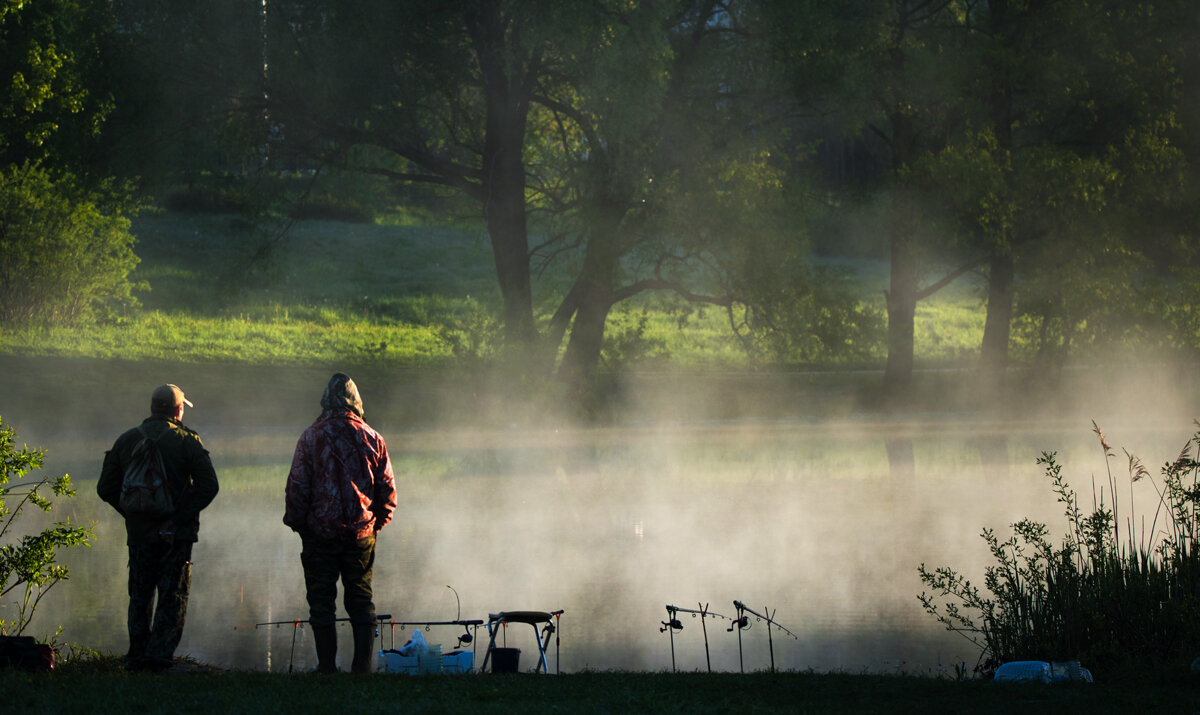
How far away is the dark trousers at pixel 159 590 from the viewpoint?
7371 mm

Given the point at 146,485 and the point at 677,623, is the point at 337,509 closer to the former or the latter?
the point at 146,485

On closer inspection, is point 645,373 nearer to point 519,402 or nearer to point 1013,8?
point 519,402

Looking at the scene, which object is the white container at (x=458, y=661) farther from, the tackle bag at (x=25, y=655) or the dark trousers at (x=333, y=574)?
the tackle bag at (x=25, y=655)

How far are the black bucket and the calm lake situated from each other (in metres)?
0.48

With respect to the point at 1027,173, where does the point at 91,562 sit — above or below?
below

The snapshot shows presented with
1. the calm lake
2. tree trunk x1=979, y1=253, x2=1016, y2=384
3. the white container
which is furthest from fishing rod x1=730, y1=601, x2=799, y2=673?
tree trunk x1=979, y1=253, x2=1016, y2=384

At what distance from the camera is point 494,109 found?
79.6 ft

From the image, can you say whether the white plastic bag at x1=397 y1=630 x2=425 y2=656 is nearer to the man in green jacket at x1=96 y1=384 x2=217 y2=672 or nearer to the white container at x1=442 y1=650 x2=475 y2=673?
the white container at x1=442 y1=650 x2=475 y2=673

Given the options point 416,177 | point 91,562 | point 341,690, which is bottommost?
point 341,690

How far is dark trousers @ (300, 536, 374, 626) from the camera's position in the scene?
7.49m

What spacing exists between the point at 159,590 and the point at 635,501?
27.2 feet

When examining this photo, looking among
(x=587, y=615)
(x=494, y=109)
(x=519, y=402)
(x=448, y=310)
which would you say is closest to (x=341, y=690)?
(x=587, y=615)

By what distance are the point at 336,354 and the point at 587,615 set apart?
22949mm

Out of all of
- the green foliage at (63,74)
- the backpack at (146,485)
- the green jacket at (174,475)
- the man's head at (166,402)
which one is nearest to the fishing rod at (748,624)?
the green jacket at (174,475)
